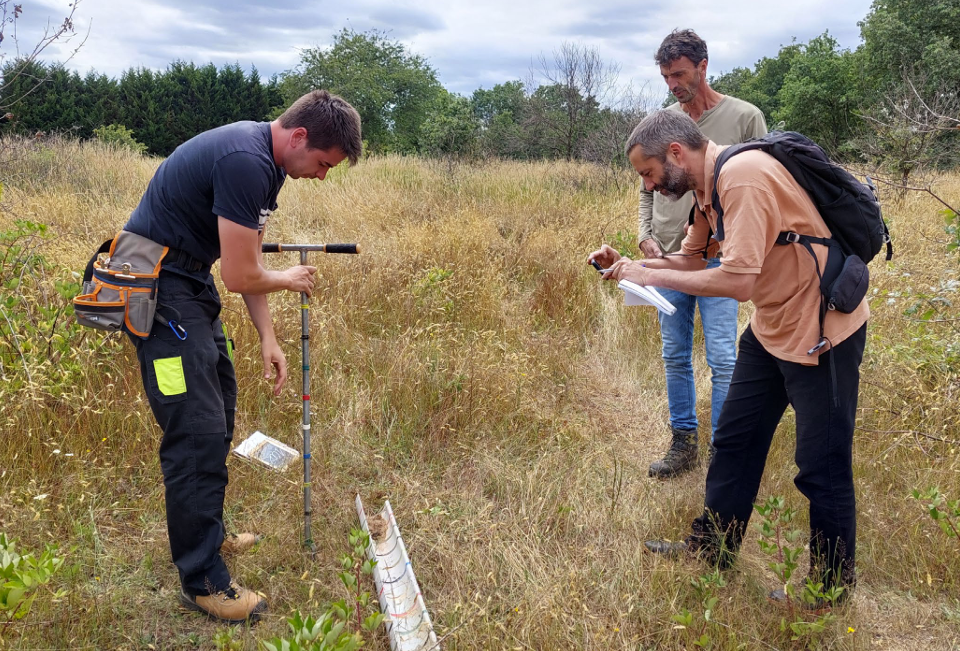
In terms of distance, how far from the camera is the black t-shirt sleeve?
2.22 meters

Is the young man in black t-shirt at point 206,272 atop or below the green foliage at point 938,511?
atop

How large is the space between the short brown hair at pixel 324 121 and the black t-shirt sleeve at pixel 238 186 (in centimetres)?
24

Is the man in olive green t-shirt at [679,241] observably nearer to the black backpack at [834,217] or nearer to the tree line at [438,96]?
the black backpack at [834,217]

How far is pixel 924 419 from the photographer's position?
3.78 metres

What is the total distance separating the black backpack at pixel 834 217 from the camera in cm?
216

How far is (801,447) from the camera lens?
2.37 m

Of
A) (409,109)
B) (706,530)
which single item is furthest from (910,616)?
(409,109)

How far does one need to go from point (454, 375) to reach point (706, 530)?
1841 millimetres

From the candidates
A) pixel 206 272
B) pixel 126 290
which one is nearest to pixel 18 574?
pixel 126 290

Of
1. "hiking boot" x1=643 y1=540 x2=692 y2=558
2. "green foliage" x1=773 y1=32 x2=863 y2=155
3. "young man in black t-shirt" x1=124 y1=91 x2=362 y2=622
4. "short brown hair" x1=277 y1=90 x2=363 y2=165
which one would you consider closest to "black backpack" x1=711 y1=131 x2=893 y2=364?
"hiking boot" x1=643 y1=540 x2=692 y2=558

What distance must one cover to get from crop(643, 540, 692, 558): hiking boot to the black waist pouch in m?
1.26

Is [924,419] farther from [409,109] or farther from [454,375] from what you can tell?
[409,109]

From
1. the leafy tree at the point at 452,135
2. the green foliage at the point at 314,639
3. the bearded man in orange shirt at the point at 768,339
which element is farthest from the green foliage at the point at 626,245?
the leafy tree at the point at 452,135

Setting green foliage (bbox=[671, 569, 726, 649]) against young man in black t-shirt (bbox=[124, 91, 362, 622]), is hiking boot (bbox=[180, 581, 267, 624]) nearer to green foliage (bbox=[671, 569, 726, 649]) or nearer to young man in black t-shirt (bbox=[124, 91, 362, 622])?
young man in black t-shirt (bbox=[124, 91, 362, 622])
